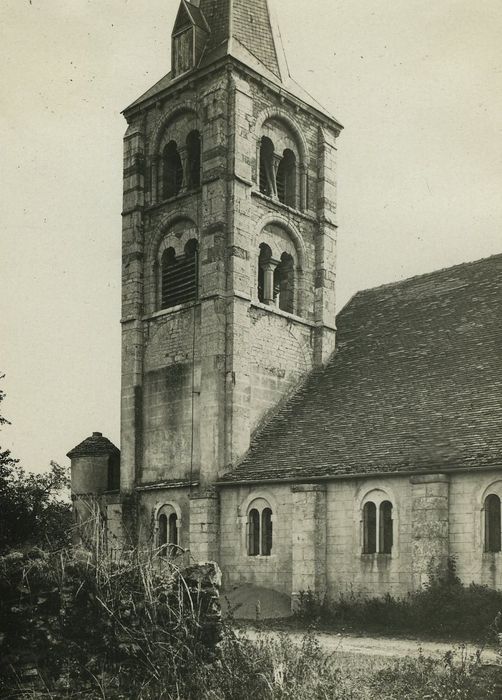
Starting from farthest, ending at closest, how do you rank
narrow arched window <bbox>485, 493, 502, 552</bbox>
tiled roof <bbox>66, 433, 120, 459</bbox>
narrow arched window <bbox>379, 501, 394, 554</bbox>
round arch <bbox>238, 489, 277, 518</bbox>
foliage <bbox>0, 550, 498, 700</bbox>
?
tiled roof <bbox>66, 433, 120, 459</bbox> → round arch <bbox>238, 489, 277, 518</bbox> → narrow arched window <bbox>379, 501, 394, 554</bbox> → narrow arched window <bbox>485, 493, 502, 552</bbox> → foliage <bbox>0, 550, 498, 700</bbox>

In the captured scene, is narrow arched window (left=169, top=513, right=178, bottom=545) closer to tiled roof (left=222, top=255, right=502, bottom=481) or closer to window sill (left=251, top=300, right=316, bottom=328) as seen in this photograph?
tiled roof (left=222, top=255, right=502, bottom=481)

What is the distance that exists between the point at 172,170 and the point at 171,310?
5.48m

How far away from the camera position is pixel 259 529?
75.4ft

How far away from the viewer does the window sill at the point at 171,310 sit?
2573 centimetres

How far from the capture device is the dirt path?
46.5 ft

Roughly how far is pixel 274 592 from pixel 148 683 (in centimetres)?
1300

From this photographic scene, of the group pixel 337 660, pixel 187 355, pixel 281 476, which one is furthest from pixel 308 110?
pixel 337 660

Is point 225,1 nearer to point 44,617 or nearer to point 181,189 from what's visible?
point 181,189

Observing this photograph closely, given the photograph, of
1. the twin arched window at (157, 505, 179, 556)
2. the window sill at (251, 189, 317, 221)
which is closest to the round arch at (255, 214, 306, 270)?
the window sill at (251, 189, 317, 221)

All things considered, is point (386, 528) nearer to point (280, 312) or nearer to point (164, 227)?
point (280, 312)

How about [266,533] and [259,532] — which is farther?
[259,532]

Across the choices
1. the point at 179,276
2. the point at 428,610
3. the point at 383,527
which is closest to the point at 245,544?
the point at 383,527

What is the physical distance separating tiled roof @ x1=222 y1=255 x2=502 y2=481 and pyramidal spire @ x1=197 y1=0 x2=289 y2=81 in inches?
350

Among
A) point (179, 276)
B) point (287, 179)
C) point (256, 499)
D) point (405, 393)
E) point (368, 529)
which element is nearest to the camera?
point (368, 529)
